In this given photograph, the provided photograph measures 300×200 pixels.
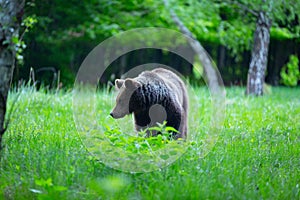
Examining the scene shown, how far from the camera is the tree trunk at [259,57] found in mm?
10898

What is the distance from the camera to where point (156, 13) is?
13.4m

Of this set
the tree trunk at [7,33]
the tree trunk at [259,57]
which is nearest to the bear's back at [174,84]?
the tree trunk at [7,33]

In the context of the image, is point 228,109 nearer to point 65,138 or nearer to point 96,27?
point 65,138

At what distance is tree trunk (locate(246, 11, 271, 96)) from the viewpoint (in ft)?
35.8

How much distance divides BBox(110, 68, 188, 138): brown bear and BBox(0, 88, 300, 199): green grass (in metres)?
0.43

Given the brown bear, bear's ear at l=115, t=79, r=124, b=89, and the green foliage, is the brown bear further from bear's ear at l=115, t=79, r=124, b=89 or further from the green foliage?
the green foliage

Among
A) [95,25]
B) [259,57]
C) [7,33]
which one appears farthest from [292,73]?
[7,33]

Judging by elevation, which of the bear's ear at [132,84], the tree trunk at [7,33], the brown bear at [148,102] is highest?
the tree trunk at [7,33]

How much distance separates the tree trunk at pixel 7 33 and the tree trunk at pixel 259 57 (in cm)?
825

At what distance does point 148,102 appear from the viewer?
17.2ft

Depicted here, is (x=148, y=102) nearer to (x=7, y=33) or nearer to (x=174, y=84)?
(x=174, y=84)

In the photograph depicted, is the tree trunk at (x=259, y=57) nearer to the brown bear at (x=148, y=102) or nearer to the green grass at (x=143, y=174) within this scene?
the green grass at (x=143, y=174)

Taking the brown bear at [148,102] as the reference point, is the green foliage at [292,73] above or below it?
above

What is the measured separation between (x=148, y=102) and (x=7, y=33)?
7.17 ft
